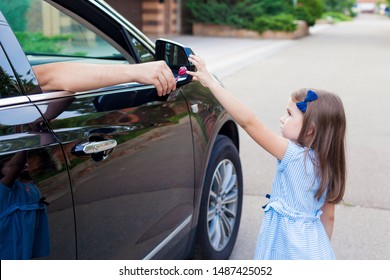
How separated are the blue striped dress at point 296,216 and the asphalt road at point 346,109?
4.47ft

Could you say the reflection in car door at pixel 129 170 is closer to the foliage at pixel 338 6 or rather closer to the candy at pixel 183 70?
the candy at pixel 183 70

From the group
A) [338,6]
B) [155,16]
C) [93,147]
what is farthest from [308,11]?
[338,6]

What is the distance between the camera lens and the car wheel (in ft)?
10.9

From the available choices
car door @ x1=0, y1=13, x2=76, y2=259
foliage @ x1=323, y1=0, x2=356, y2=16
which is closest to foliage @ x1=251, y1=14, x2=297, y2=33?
car door @ x1=0, y1=13, x2=76, y2=259

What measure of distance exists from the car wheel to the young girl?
78 cm

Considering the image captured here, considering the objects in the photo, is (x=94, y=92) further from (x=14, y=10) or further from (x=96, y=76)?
(x=14, y=10)

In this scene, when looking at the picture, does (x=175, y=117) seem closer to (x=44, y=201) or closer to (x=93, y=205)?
(x=93, y=205)

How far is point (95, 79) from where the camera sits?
7.78 ft

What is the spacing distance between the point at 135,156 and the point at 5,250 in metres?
0.76

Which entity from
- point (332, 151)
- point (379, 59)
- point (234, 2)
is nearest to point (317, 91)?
point (332, 151)

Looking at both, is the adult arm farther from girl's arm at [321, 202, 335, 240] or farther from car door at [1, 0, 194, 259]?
girl's arm at [321, 202, 335, 240]

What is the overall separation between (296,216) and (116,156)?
832mm

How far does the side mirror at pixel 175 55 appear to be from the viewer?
264 cm

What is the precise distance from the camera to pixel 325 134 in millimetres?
2441
